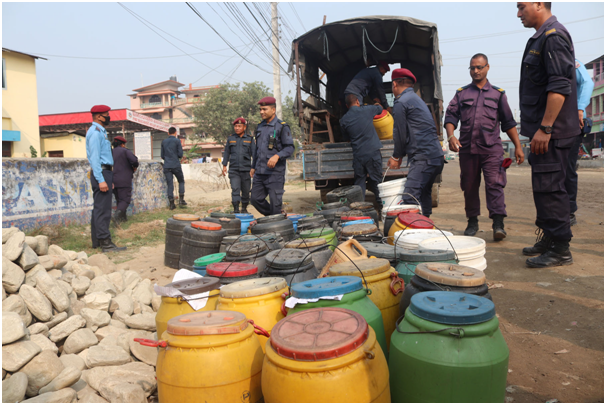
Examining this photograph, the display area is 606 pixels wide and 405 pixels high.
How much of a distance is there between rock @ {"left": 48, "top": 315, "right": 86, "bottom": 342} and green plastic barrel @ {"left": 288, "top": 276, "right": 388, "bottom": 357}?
1.75 m

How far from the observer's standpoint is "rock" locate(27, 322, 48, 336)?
105 inches

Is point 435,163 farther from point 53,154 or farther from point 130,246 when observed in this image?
point 53,154

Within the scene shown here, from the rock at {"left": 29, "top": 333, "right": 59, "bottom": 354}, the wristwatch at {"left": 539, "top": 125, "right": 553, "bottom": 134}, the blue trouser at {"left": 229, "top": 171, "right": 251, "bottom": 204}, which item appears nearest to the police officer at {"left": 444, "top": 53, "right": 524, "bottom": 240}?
the wristwatch at {"left": 539, "top": 125, "right": 553, "bottom": 134}

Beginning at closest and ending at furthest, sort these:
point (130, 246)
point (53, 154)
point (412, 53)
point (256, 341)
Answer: point (256, 341) → point (130, 246) → point (412, 53) → point (53, 154)

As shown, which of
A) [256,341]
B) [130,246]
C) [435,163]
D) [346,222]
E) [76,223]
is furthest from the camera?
[76,223]

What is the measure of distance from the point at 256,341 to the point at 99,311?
1.81 metres

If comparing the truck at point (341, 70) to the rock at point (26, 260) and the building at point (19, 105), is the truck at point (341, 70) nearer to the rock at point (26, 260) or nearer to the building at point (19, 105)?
the rock at point (26, 260)

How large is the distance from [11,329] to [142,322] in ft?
2.91

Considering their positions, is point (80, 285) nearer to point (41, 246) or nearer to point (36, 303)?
point (36, 303)

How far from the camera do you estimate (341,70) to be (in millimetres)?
10445

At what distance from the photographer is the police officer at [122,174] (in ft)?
25.4

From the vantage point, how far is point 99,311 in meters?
3.09

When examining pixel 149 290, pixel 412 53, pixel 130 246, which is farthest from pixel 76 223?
pixel 412 53

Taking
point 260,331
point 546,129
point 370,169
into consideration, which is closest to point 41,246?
point 260,331
